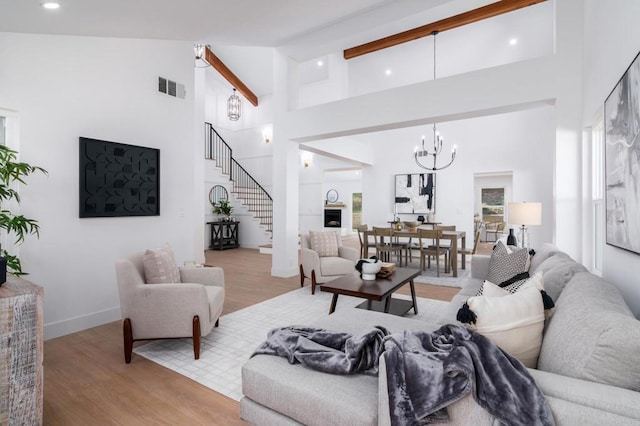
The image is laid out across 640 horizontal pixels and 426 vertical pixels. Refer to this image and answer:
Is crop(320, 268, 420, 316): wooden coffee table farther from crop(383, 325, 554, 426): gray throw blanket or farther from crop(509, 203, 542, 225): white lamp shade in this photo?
crop(383, 325, 554, 426): gray throw blanket

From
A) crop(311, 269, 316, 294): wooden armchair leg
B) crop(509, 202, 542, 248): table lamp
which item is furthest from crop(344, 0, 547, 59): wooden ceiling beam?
crop(311, 269, 316, 294): wooden armchair leg

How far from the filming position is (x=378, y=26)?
466 cm

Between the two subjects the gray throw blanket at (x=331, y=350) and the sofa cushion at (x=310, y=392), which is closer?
the sofa cushion at (x=310, y=392)

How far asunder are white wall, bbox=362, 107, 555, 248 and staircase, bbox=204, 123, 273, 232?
3219mm

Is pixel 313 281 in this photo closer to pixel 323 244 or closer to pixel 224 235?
pixel 323 244

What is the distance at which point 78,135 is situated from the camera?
332cm

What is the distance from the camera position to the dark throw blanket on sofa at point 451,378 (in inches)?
40.4

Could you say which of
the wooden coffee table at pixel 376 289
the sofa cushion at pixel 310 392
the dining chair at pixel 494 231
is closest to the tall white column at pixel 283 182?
the wooden coffee table at pixel 376 289

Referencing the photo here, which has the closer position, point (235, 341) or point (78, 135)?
point (235, 341)

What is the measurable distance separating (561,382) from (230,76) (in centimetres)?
1125

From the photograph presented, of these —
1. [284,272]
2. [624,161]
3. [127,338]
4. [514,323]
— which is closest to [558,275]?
[624,161]

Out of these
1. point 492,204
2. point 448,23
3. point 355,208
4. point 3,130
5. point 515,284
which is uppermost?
point 448,23

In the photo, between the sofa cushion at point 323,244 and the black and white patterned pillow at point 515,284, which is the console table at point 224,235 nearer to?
the sofa cushion at point 323,244

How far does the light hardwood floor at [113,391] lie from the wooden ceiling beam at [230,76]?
28.0 feet
